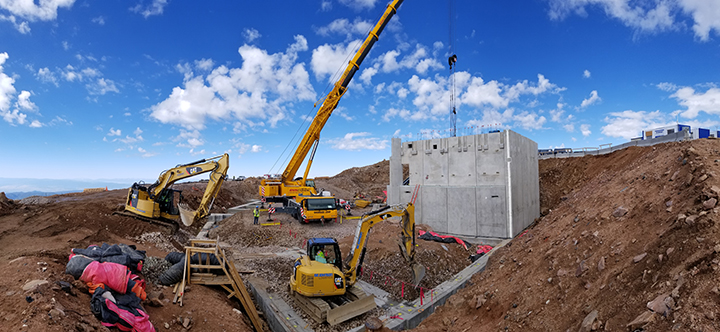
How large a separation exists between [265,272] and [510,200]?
43.0ft

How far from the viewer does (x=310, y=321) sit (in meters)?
8.31

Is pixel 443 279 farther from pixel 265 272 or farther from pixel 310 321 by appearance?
pixel 265 272

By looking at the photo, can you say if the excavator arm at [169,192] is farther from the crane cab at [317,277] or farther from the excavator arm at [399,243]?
the excavator arm at [399,243]

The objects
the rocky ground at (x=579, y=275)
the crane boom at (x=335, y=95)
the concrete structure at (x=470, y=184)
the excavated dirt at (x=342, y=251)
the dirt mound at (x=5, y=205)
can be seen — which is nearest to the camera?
the rocky ground at (x=579, y=275)

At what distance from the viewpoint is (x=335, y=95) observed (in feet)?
67.5

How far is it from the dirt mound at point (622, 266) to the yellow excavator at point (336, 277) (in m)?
1.87

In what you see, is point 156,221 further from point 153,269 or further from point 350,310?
point 350,310

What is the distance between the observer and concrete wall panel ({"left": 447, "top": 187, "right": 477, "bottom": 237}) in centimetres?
1836

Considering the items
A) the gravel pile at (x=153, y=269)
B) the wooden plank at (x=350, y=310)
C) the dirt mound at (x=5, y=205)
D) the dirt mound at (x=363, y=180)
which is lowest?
the wooden plank at (x=350, y=310)

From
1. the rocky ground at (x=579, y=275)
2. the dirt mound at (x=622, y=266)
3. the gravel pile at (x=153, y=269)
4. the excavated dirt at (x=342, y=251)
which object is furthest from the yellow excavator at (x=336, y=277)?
the gravel pile at (x=153, y=269)

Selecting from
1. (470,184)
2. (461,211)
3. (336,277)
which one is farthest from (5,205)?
(470,184)

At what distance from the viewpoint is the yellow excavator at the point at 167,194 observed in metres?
14.5

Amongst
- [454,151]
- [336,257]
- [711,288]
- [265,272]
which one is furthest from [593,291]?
[454,151]

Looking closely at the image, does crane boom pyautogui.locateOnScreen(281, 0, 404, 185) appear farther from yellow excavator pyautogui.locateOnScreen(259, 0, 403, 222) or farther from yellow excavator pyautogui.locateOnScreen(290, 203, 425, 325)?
yellow excavator pyautogui.locateOnScreen(290, 203, 425, 325)
